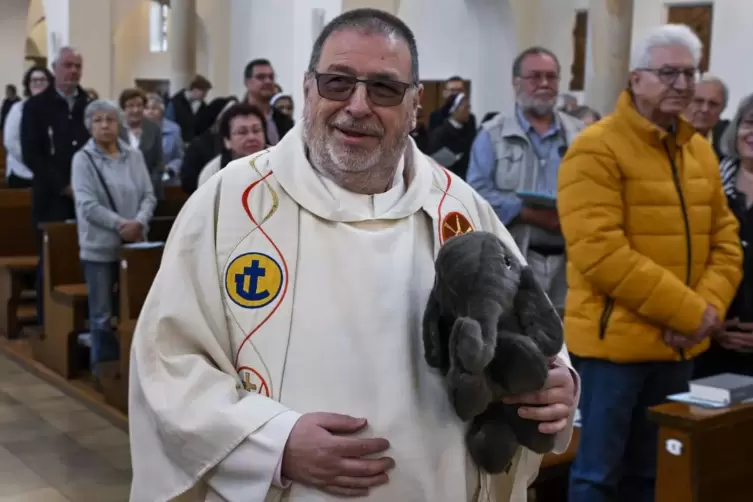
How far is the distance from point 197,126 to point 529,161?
15.1ft

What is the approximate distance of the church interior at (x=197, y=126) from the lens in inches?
146

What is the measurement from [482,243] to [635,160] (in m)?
1.61

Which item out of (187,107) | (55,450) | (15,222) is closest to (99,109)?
(55,450)

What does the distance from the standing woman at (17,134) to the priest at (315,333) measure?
6062 mm

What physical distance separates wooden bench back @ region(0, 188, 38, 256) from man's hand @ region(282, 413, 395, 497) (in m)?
6.41

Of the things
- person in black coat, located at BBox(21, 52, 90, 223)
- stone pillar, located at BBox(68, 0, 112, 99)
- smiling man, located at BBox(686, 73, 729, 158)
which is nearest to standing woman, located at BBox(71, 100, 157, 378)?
person in black coat, located at BBox(21, 52, 90, 223)

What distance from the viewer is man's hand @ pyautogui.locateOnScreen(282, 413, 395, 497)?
1720 mm

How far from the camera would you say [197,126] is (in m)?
8.34

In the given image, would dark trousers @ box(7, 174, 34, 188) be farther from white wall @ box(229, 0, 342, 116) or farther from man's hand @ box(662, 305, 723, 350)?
man's hand @ box(662, 305, 723, 350)

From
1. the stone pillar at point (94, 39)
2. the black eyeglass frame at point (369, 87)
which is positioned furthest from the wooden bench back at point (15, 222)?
the stone pillar at point (94, 39)

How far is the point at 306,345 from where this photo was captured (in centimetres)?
183

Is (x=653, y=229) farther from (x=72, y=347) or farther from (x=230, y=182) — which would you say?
(x=72, y=347)

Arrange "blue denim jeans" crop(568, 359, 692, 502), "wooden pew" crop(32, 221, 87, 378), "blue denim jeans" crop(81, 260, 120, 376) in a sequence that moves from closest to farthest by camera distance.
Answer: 1. "blue denim jeans" crop(568, 359, 692, 502)
2. "blue denim jeans" crop(81, 260, 120, 376)
3. "wooden pew" crop(32, 221, 87, 378)

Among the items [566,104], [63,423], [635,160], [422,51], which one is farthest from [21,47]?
[635,160]
